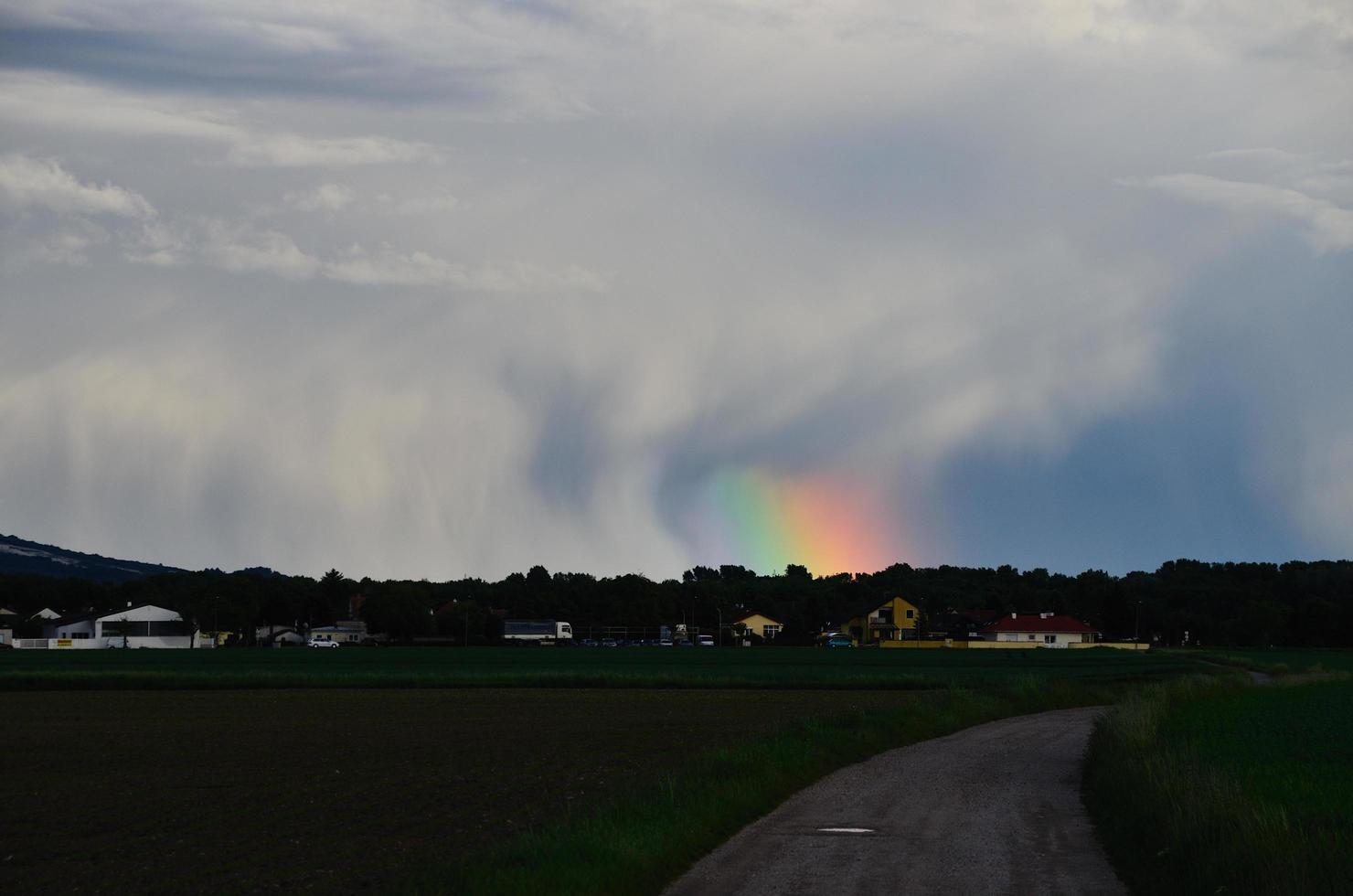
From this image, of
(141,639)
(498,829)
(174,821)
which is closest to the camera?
(498,829)

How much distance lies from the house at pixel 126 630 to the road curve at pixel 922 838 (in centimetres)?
17261

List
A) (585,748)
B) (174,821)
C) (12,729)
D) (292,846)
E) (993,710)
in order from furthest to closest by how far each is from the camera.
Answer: (993,710) < (12,729) < (585,748) < (174,821) < (292,846)

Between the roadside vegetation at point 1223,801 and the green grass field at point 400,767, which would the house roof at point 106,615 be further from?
the roadside vegetation at point 1223,801

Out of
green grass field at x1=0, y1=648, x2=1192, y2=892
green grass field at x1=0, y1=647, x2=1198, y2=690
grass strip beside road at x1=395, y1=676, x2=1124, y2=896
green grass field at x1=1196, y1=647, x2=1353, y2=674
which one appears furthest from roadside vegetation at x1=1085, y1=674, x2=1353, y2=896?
green grass field at x1=1196, y1=647, x2=1353, y2=674

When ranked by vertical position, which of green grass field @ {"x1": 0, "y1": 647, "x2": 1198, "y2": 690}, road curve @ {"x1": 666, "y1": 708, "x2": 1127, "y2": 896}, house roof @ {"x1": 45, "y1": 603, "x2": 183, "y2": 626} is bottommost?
road curve @ {"x1": 666, "y1": 708, "x2": 1127, "y2": 896}

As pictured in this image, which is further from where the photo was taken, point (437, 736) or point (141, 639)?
point (141, 639)

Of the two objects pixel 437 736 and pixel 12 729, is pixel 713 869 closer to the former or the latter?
pixel 437 736

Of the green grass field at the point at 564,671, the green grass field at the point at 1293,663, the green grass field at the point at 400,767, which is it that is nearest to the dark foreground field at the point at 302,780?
the green grass field at the point at 400,767

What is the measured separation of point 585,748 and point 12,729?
1982cm

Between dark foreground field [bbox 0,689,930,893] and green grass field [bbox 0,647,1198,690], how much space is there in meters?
15.1

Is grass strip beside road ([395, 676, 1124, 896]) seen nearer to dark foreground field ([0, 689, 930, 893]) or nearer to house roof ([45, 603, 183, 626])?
dark foreground field ([0, 689, 930, 893])

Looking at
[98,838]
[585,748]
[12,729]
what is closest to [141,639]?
[12,729]

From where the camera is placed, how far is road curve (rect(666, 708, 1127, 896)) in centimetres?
1683

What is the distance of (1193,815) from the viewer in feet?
58.3
